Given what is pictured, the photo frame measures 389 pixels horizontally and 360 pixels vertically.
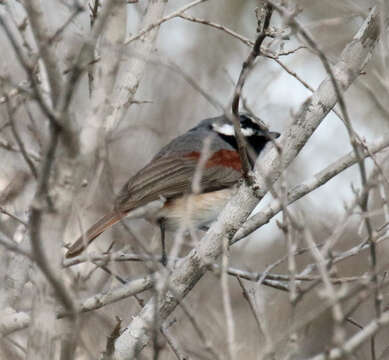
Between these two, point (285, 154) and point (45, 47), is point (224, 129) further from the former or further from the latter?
point (45, 47)

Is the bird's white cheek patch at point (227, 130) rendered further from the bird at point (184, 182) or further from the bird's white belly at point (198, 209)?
the bird's white belly at point (198, 209)

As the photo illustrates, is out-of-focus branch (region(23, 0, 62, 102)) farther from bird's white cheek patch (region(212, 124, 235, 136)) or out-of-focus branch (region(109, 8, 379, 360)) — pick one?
bird's white cheek patch (region(212, 124, 235, 136))

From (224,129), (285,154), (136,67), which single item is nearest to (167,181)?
(224,129)

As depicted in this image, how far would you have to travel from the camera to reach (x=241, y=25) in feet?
37.2

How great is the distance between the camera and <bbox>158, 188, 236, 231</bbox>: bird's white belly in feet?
20.0

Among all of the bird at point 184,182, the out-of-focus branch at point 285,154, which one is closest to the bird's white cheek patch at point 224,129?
the bird at point 184,182

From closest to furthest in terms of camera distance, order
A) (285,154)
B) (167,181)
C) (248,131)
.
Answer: (285,154) → (167,181) → (248,131)

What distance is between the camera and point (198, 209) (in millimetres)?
6156

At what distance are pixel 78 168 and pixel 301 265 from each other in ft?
19.8

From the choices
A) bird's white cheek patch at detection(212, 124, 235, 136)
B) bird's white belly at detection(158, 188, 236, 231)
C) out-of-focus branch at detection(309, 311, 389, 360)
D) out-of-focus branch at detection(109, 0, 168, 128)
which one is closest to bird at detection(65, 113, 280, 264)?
bird's white belly at detection(158, 188, 236, 231)

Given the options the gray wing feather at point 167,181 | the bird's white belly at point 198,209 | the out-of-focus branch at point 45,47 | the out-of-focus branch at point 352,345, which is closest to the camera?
the out-of-focus branch at point 352,345

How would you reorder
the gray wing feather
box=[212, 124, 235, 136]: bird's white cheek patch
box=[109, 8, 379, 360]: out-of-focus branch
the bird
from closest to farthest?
1. box=[109, 8, 379, 360]: out-of-focus branch
2. the gray wing feather
3. the bird
4. box=[212, 124, 235, 136]: bird's white cheek patch

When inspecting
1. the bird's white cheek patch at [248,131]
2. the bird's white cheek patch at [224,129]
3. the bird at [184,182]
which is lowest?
the bird at [184,182]

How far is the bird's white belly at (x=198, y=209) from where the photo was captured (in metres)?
6.09
